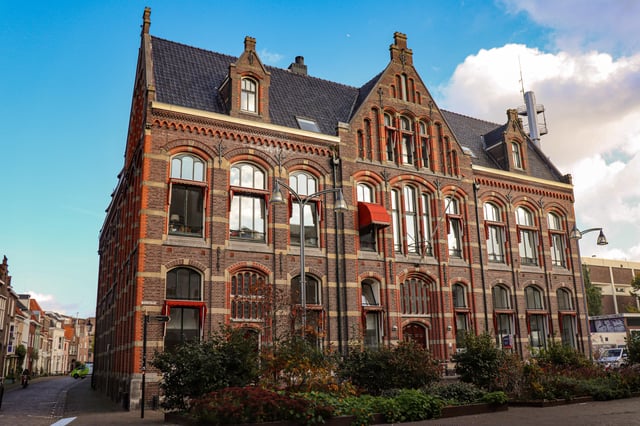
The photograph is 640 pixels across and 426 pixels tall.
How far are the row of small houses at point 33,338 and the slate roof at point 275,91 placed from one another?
40964 millimetres

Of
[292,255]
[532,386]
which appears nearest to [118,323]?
[292,255]

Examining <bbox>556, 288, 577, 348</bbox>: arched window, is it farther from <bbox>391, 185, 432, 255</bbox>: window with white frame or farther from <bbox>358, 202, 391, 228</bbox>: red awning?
<bbox>358, 202, 391, 228</bbox>: red awning

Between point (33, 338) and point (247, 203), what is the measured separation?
250ft

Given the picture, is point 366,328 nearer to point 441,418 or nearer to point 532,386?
point 532,386

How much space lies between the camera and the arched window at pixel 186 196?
24969 mm

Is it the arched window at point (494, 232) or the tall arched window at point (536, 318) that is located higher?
the arched window at point (494, 232)

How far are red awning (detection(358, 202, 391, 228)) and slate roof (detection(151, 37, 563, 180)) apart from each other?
4.77 metres

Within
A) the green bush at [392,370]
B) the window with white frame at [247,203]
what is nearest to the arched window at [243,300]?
the window with white frame at [247,203]

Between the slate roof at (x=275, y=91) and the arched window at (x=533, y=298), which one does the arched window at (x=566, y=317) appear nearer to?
the arched window at (x=533, y=298)

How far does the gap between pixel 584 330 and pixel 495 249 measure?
326 inches

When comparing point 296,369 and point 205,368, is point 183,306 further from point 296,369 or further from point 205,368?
point 296,369

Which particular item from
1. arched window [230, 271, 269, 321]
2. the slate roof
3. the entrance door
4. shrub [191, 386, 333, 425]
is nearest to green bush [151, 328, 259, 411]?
shrub [191, 386, 333, 425]

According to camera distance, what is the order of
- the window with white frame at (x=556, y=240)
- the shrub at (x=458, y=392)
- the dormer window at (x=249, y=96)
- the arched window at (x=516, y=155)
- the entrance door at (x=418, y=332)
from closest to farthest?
the shrub at (x=458, y=392) → the dormer window at (x=249, y=96) → the entrance door at (x=418, y=332) → the arched window at (x=516, y=155) → the window with white frame at (x=556, y=240)

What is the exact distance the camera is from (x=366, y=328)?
28.4m
